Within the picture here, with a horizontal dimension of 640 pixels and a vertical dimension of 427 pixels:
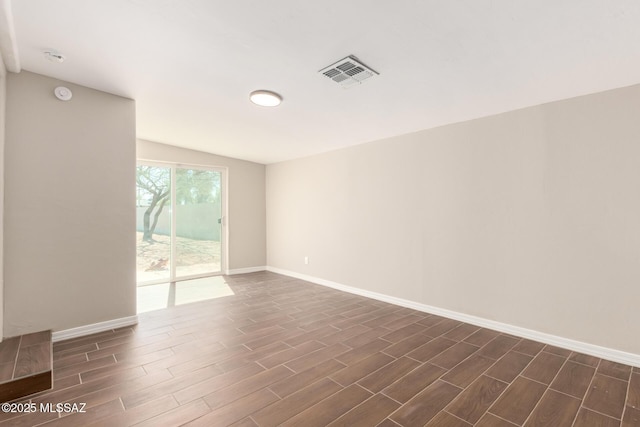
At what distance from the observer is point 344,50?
2184mm

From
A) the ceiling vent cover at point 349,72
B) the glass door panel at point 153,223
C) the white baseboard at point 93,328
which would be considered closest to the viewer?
the ceiling vent cover at point 349,72

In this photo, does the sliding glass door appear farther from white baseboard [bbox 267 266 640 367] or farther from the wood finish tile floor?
white baseboard [bbox 267 266 640 367]

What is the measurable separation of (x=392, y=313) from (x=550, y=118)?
2624 mm

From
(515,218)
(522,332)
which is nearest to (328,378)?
(522,332)

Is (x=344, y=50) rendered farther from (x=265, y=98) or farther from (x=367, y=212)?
(x=367, y=212)

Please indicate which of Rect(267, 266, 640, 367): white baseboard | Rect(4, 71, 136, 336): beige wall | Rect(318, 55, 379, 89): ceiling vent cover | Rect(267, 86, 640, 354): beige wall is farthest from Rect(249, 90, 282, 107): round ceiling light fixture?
Rect(267, 266, 640, 367): white baseboard

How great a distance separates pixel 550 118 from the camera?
272cm

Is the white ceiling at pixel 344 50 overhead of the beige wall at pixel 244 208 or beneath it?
overhead

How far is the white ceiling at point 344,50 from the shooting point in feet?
5.87

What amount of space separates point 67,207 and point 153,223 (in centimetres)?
221

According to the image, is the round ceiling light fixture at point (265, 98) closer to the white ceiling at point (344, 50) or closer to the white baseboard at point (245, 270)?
the white ceiling at point (344, 50)

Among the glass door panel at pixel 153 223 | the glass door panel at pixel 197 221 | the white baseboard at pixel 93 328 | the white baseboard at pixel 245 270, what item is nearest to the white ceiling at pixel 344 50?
the glass door panel at pixel 153 223

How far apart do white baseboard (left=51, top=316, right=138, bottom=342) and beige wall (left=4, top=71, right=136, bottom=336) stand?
50mm

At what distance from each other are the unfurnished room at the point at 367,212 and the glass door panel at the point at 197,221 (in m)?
1.39
